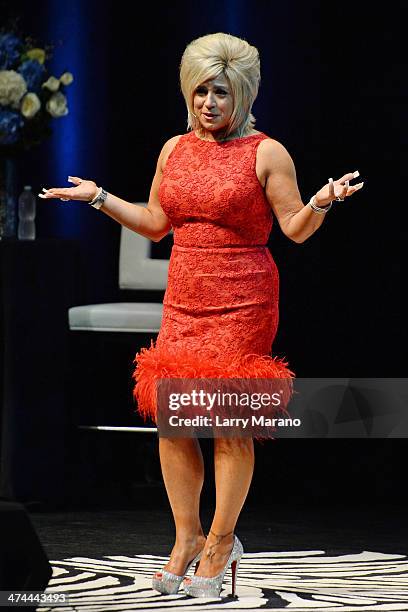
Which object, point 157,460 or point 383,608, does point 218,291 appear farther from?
point 157,460

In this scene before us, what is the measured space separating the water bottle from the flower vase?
37mm

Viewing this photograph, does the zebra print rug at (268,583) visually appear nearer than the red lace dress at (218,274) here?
Yes

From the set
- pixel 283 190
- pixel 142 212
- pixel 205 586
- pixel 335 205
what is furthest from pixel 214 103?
pixel 335 205

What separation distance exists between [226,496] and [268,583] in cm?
40

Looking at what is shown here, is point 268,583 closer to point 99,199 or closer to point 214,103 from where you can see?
point 99,199

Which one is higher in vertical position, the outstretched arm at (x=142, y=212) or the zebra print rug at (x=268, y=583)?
the outstretched arm at (x=142, y=212)

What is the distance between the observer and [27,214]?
5.64m

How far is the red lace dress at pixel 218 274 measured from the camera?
3527 mm

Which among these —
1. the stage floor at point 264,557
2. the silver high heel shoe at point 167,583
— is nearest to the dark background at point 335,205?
the stage floor at point 264,557

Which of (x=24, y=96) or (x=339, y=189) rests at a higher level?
(x=24, y=96)

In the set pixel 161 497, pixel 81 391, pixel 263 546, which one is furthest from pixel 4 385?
pixel 263 546

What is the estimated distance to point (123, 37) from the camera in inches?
244

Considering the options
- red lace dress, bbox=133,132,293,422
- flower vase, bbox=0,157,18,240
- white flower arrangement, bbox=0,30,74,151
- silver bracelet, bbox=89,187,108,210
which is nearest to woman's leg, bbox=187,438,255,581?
red lace dress, bbox=133,132,293,422

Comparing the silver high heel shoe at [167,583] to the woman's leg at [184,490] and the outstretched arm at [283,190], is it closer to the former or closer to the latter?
the woman's leg at [184,490]
